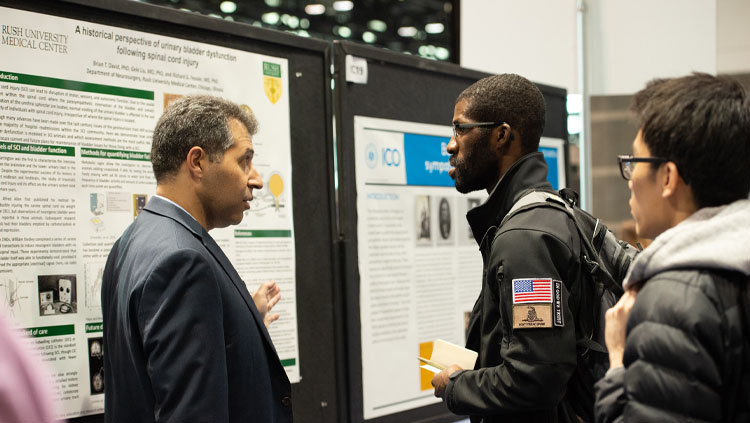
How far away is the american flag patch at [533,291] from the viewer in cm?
178

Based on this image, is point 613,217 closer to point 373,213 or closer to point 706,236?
point 373,213

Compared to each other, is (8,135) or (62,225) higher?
(8,135)

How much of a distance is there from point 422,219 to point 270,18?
2.44m

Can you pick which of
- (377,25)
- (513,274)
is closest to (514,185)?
(513,274)

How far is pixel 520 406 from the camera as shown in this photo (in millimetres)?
1804

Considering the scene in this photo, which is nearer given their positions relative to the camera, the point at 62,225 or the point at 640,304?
the point at 640,304

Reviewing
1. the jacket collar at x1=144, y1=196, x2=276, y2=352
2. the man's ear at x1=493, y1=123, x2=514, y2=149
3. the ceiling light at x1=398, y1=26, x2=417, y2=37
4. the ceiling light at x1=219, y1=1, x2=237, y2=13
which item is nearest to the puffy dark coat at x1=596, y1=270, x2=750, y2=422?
the man's ear at x1=493, y1=123, x2=514, y2=149

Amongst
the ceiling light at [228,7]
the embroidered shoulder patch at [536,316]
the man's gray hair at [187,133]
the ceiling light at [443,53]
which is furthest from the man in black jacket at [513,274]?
the ceiling light at [228,7]

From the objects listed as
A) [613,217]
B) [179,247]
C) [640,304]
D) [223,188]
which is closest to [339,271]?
[223,188]

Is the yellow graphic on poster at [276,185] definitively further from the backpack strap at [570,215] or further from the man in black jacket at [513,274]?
the backpack strap at [570,215]

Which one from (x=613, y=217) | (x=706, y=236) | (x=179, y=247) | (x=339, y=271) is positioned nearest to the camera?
(x=706, y=236)

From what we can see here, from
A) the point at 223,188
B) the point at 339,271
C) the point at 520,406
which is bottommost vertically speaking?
the point at 520,406

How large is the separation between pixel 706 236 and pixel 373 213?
5.90ft

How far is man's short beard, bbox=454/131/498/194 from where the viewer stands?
2158mm
